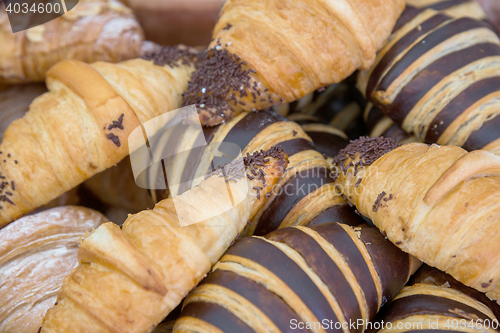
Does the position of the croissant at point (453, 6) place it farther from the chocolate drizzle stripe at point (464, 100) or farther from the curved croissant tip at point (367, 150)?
the curved croissant tip at point (367, 150)

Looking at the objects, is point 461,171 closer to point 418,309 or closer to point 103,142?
point 418,309

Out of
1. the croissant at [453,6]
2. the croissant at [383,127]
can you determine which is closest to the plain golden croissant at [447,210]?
the croissant at [383,127]

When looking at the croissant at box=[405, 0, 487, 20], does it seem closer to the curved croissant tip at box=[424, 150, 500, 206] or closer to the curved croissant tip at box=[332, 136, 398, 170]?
the curved croissant tip at box=[332, 136, 398, 170]

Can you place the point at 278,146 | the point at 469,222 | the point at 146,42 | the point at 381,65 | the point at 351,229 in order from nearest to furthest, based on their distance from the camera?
1. the point at 469,222
2. the point at 351,229
3. the point at 278,146
4. the point at 381,65
5. the point at 146,42

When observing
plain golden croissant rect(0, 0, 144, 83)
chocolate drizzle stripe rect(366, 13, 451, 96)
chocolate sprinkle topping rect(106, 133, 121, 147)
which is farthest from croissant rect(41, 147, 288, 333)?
plain golden croissant rect(0, 0, 144, 83)

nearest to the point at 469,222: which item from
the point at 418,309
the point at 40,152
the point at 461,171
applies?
the point at 461,171

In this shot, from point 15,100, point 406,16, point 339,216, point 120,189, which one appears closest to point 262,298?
point 339,216
